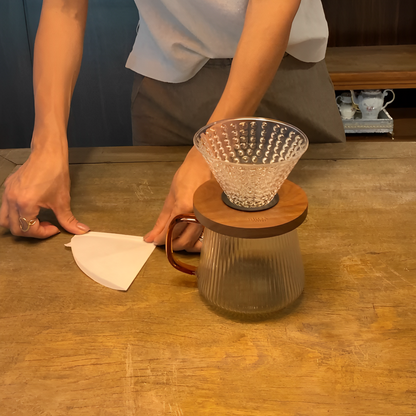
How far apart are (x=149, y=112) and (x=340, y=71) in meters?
0.94

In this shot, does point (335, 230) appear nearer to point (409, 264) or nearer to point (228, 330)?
point (409, 264)

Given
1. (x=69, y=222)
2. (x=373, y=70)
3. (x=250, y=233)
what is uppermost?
(x=250, y=233)

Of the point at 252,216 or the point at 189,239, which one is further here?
the point at 189,239

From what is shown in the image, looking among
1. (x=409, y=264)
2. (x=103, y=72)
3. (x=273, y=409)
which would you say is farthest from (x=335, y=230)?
(x=103, y=72)

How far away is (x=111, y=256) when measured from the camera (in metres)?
0.74

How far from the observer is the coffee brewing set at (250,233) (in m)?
0.54

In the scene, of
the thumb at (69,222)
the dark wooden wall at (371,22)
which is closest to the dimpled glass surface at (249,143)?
the thumb at (69,222)

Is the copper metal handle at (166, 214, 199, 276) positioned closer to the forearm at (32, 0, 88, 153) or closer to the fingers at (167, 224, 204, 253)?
the fingers at (167, 224, 204, 253)

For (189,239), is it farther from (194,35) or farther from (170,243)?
(194,35)

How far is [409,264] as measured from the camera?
695 mm

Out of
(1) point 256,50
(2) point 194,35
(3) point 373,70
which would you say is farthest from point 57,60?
(3) point 373,70

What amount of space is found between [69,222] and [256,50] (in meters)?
0.42

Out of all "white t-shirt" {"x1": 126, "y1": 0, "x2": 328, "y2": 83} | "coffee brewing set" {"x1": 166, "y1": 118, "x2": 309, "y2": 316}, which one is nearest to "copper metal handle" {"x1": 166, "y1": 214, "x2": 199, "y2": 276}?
"coffee brewing set" {"x1": 166, "y1": 118, "x2": 309, "y2": 316}

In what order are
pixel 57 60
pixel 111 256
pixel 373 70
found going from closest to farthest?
pixel 111 256
pixel 57 60
pixel 373 70
